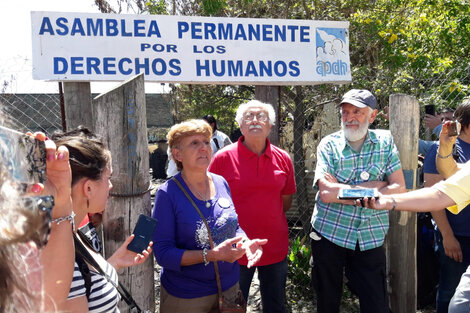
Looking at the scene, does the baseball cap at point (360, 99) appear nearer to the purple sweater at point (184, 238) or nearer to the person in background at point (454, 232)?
the person in background at point (454, 232)

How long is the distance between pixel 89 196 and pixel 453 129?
244 centimetres

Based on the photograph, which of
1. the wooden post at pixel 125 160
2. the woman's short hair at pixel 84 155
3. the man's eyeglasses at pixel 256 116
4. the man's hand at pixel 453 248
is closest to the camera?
the woman's short hair at pixel 84 155

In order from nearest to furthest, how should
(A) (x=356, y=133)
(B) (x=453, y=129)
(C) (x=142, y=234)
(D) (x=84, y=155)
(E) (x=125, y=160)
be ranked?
1. (D) (x=84, y=155)
2. (C) (x=142, y=234)
3. (E) (x=125, y=160)
4. (B) (x=453, y=129)
5. (A) (x=356, y=133)

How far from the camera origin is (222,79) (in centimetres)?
349

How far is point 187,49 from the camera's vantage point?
3.41 metres

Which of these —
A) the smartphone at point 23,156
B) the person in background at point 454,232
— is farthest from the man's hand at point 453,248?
the smartphone at point 23,156

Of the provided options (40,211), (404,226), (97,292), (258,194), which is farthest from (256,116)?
(40,211)

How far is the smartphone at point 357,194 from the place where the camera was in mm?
2487

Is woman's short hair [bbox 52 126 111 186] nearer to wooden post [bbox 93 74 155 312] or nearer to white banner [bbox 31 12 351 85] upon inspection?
wooden post [bbox 93 74 155 312]

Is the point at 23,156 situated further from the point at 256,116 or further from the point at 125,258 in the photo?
the point at 256,116

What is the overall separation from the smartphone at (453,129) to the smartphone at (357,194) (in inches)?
32.0

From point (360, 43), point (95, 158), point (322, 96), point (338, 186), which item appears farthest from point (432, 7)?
point (95, 158)

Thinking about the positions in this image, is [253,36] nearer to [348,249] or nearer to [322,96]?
[348,249]

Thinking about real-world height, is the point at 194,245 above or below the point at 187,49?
below
